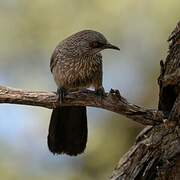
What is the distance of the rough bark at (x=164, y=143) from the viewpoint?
12.0 feet

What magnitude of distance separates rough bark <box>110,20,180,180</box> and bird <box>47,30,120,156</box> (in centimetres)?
70

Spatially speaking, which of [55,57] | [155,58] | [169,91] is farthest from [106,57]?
[169,91]

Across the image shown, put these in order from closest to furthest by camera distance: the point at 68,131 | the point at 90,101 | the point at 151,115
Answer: the point at 151,115 < the point at 90,101 < the point at 68,131

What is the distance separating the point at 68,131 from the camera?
4.46 meters

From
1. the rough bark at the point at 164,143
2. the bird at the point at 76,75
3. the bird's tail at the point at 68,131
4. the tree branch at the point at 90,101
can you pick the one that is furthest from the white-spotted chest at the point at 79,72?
the rough bark at the point at 164,143

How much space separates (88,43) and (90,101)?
84 cm

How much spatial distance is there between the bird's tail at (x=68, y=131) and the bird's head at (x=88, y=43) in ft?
1.35

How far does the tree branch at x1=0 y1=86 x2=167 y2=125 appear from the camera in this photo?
363cm

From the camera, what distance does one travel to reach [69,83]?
180 inches

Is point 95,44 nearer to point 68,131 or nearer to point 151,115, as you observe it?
point 68,131

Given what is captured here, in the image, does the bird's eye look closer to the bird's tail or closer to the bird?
the bird

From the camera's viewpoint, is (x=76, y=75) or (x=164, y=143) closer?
(x=164, y=143)

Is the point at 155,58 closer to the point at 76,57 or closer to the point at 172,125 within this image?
the point at 76,57

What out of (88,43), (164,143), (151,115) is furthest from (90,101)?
(88,43)
